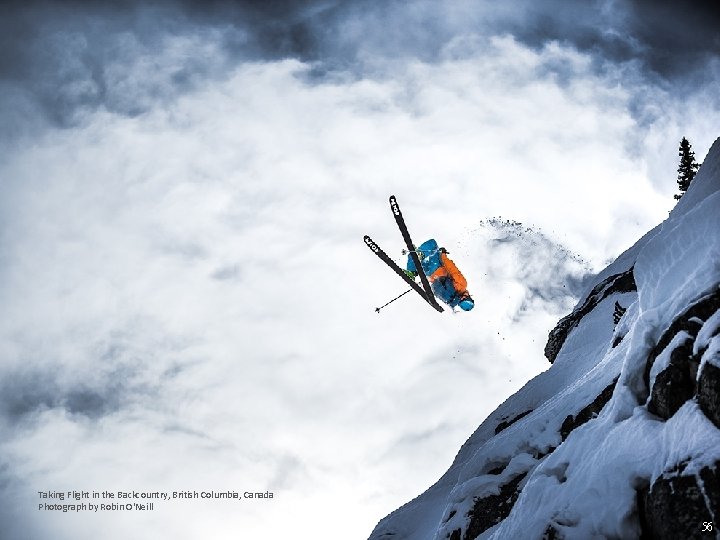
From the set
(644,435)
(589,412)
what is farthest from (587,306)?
(644,435)

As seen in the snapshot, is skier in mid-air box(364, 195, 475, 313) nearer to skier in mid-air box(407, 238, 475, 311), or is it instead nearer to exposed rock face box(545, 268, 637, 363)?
skier in mid-air box(407, 238, 475, 311)

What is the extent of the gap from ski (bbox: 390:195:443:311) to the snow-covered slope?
37.0 ft

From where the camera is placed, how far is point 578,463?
10.6 m

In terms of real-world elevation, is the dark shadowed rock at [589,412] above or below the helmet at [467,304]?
below

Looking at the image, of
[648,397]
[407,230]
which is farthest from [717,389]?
[407,230]

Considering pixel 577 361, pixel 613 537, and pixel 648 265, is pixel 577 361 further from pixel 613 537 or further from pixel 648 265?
pixel 613 537

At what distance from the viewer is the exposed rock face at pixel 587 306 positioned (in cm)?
2469

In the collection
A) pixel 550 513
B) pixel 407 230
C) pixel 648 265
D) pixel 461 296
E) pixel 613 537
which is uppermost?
pixel 407 230

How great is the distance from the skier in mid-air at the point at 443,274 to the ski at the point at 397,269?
34 centimetres

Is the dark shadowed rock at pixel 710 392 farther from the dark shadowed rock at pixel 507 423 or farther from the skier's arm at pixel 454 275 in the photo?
the skier's arm at pixel 454 275

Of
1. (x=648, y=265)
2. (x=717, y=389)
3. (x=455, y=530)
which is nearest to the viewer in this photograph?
(x=717, y=389)

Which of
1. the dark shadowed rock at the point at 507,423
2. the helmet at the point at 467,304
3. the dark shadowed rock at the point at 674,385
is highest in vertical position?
the helmet at the point at 467,304

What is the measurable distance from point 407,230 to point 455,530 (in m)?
14.1

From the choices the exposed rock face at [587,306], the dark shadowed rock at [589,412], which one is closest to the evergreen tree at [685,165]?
the exposed rock face at [587,306]
